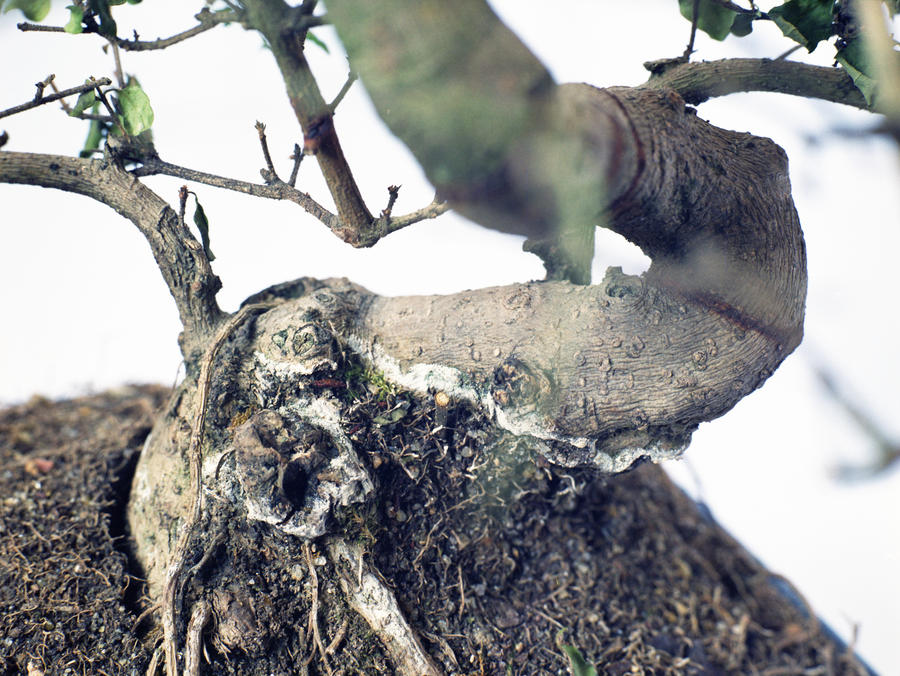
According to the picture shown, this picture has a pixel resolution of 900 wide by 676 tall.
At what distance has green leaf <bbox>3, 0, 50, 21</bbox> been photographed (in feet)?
2.40

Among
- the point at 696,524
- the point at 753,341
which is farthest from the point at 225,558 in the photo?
the point at 696,524

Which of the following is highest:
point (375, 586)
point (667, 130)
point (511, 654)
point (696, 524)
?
point (667, 130)

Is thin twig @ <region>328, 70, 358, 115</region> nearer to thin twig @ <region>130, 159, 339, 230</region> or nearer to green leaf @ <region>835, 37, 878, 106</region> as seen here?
thin twig @ <region>130, 159, 339, 230</region>

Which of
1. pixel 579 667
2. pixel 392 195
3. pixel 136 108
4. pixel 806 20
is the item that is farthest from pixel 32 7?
pixel 579 667

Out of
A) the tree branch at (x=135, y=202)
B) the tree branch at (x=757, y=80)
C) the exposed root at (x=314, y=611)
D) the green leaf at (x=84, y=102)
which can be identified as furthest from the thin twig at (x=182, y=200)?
the tree branch at (x=757, y=80)

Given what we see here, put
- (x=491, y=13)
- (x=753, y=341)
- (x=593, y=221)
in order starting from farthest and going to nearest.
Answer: (x=753, y=341) < (x=593, y=221) < (x=491, y=13)

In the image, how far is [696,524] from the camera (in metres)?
1.50

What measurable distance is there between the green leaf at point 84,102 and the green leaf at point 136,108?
0.21ft

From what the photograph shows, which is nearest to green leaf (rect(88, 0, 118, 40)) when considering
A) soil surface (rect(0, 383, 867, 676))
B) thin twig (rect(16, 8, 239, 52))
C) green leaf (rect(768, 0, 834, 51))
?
thin twig (rect(16, 8, 239, 52))

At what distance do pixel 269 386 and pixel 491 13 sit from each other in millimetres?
624

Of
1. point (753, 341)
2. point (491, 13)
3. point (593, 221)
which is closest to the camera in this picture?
point (491, 13)

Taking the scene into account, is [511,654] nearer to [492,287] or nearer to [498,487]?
[498,487]

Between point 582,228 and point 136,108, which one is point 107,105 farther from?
point 582,228

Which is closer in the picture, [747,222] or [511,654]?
[747,222]
